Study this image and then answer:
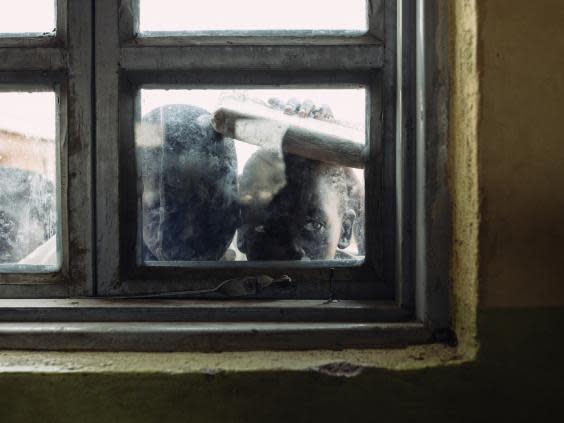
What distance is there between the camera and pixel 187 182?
3.24 feet

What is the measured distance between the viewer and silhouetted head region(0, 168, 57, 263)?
0.99m

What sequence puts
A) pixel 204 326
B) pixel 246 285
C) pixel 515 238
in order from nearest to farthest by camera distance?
1. pixel 515 238
2. pixel 204 326
3. pixel 246 285

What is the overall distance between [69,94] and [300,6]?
483 mm

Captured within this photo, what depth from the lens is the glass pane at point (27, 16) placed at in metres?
0.98

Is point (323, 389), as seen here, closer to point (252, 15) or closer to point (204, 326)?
point (204, 326)

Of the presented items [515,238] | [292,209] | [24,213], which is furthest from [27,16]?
[515,238]

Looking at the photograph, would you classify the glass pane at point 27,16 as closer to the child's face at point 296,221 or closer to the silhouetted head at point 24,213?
the silhouetted head at point 24,213

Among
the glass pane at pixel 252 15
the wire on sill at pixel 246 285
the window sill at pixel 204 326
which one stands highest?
the glass pane at pixel 252 15

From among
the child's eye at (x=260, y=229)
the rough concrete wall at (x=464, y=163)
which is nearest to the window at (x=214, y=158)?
the child's eye at (x=260, y=229)

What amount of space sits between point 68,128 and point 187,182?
247 millimetres

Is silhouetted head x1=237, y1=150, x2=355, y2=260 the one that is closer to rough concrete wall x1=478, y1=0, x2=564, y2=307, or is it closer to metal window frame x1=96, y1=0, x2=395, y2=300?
metal window frame x1=96, y1=0, x2=395, y2=300

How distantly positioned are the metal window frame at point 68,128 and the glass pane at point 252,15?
0.13 meters

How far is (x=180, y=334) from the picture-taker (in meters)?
0.81

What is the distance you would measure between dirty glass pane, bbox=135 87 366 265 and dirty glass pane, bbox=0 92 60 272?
0.62ft
